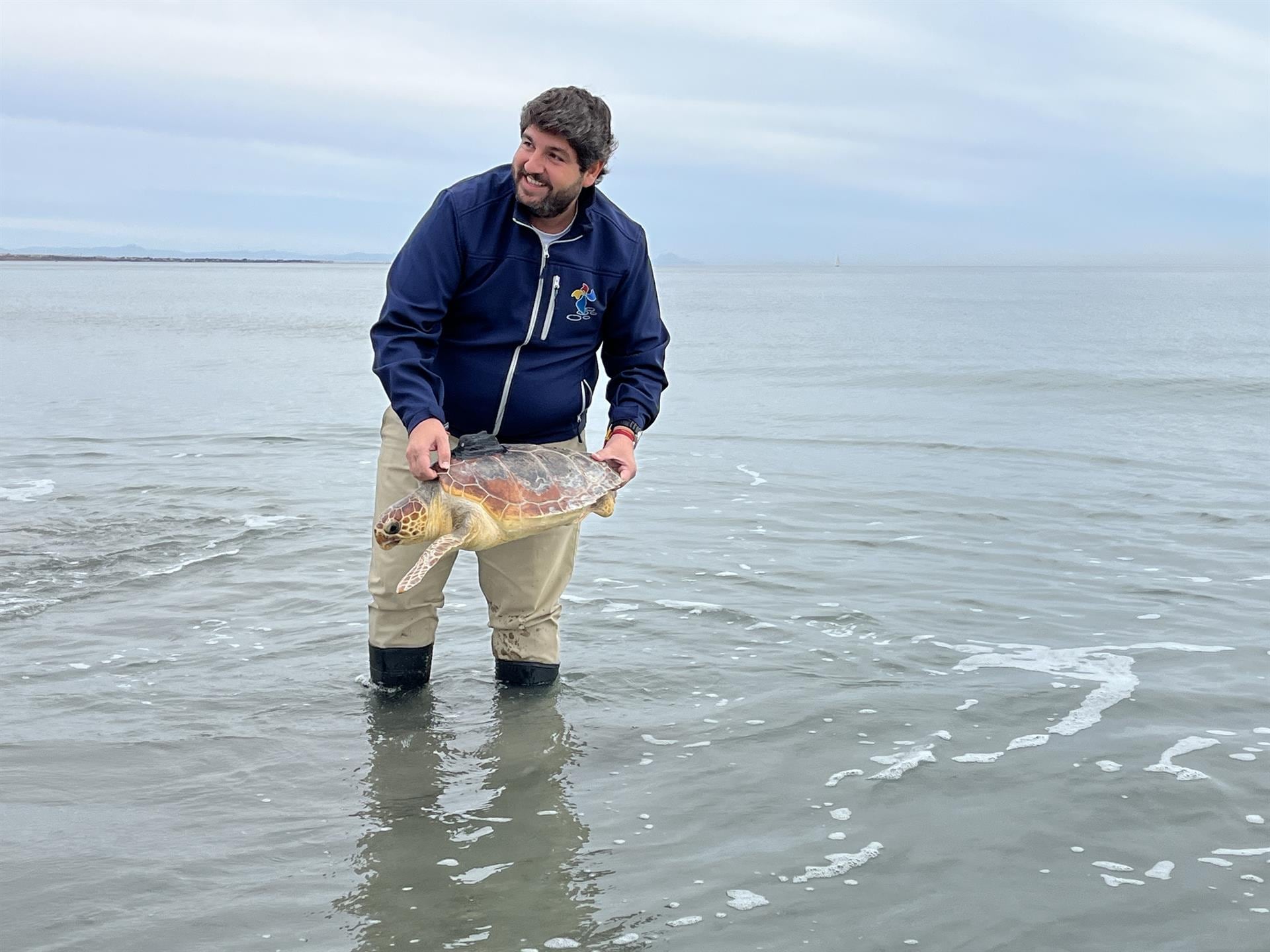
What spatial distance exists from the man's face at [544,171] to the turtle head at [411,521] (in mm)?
1041

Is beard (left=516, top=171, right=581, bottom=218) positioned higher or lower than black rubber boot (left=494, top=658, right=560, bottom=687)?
higher

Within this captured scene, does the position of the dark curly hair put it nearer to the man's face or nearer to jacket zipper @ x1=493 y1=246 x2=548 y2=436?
the man's face

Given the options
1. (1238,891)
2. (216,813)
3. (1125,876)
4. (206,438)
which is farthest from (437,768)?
(206,438)

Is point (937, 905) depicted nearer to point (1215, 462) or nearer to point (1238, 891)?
point (1238, 891)

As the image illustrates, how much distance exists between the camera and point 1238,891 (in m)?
3.63

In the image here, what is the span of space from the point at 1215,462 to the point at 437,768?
32.8 feet

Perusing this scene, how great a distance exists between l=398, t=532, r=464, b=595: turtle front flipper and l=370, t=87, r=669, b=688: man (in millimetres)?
242

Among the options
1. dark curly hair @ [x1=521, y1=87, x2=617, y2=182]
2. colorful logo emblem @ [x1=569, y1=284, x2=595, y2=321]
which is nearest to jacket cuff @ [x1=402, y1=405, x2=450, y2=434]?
colorful logo emblem @ [x1=569, y1=284, x2=595, y2=321]

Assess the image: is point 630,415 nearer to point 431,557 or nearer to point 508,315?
point 508,315

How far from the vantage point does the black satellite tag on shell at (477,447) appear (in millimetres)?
4227

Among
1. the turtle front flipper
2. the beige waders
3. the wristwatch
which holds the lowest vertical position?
the beige waders

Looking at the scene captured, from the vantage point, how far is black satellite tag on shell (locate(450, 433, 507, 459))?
4.23 meters

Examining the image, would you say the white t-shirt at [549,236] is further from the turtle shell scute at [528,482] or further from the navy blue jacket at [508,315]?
the turtle shell scute at [528,482]

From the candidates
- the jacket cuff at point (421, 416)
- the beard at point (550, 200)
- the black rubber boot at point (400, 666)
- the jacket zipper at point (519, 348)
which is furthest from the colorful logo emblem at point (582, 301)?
the black rubber boot at point (400, 666)
